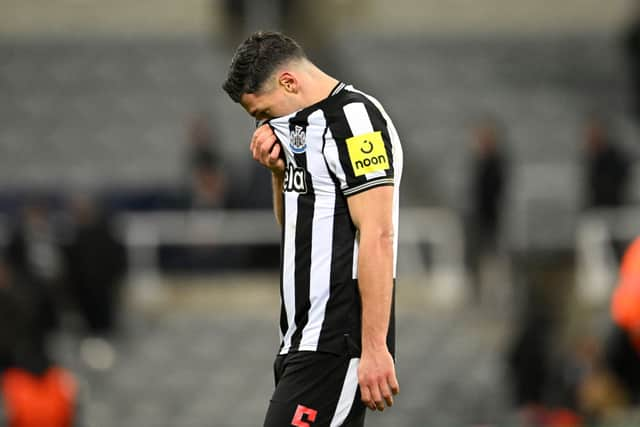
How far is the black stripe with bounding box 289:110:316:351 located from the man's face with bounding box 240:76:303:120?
0.04 meters

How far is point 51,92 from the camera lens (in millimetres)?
16312

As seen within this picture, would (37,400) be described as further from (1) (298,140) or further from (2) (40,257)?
(1) (298,140)

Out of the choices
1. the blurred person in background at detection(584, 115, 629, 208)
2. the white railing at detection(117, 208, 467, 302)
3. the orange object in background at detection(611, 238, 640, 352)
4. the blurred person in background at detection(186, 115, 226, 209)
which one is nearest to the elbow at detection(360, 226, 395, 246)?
the orange object in background at detection(611, 238, 640, 352)

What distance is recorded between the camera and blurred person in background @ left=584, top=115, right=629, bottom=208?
12.6 metres

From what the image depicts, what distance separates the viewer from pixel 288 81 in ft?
12.8

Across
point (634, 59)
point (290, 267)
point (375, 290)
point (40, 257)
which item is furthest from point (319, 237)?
point (634, 59)

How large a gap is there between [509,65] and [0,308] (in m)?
8.74

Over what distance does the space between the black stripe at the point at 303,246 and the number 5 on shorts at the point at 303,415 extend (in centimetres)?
18

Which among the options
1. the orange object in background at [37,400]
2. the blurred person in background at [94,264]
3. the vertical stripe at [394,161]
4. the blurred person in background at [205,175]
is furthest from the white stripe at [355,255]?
the blurred person in background at [205,175]

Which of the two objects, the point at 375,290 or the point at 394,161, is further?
the point at 394,161

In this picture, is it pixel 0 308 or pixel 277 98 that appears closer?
pixel 277 98

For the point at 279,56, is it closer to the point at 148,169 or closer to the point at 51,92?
the point at 148,169

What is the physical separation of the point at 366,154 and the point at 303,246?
33 cm

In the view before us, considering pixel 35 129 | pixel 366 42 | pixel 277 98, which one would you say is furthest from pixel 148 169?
pixel 277 98
